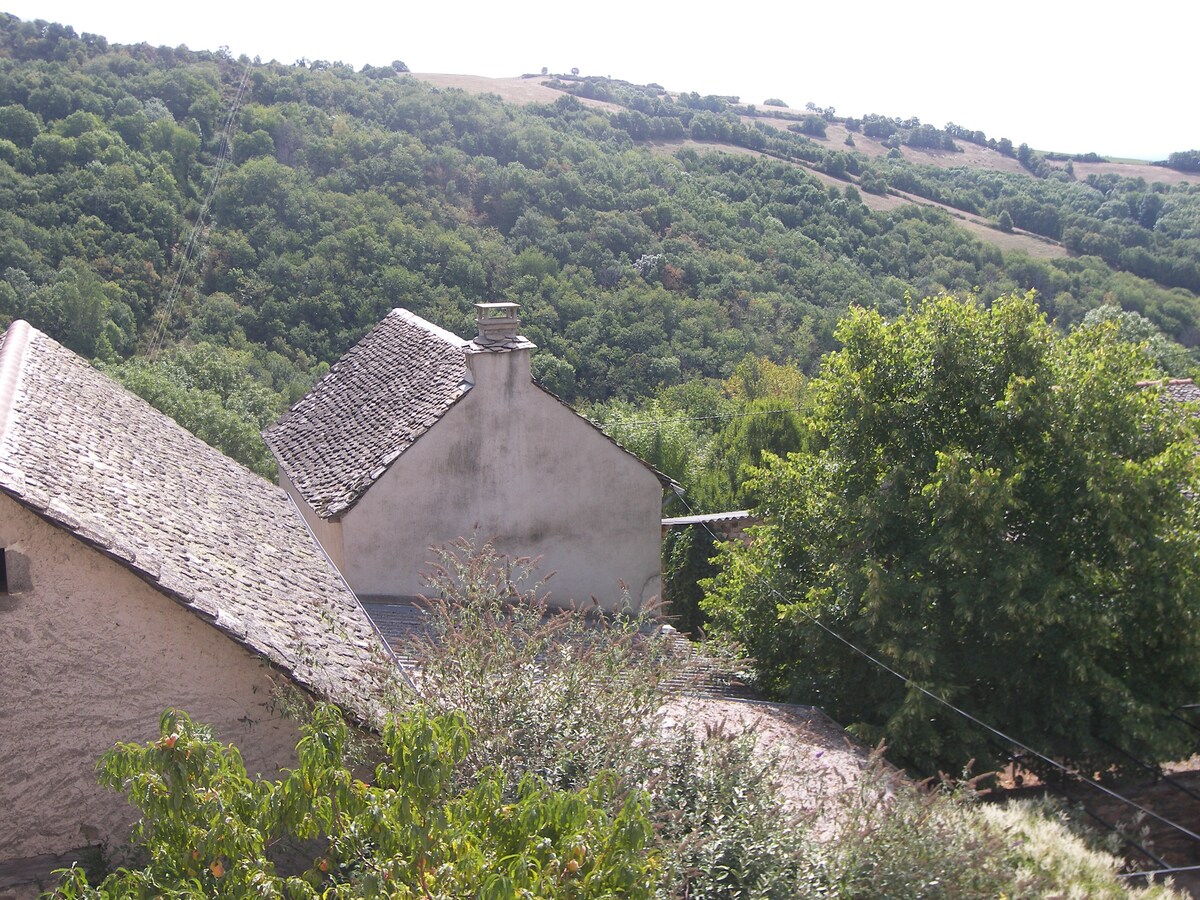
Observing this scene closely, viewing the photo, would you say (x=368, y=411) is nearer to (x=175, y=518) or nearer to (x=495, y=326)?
(x=495, y=326)

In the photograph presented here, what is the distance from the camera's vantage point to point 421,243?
4028 centimetres

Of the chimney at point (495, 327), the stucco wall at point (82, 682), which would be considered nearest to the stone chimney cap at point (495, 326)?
the chimney at point (495, 327)

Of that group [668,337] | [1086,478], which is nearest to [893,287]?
[668,337]

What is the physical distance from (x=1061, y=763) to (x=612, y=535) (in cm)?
733

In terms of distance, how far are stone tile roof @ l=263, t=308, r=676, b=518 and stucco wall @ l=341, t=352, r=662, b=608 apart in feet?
0.84

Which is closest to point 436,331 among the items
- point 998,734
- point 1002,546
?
point 1002,546

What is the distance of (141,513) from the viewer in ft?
28.7

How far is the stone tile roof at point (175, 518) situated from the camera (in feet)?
23.3

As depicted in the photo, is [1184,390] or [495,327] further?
[1184,390]

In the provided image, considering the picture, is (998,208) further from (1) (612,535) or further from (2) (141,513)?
(2) (141,513)

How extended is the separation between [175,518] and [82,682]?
2.79 m

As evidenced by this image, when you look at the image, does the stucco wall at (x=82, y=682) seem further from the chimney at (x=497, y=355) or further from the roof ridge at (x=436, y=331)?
the roof ridge at (x=436, y=331)

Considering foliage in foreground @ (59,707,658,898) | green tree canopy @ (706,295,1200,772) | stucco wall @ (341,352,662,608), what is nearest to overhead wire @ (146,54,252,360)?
stucco wall @ (341,352,662,608)

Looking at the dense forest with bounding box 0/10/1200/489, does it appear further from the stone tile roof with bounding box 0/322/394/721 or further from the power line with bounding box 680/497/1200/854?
the stone tile roof with bounding box 0/322/394/721
